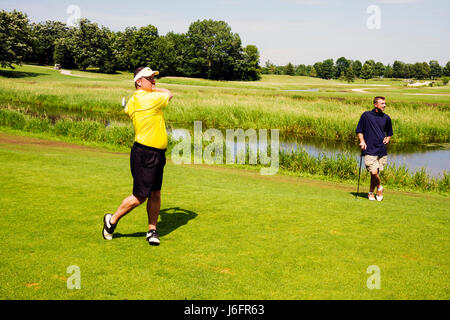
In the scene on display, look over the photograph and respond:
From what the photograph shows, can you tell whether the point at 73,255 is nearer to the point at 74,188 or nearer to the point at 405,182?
the point at 74,188

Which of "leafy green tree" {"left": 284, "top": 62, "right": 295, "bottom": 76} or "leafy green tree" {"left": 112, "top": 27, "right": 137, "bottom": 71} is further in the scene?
"leafy green tree" {"left": 284, "top": 62, "right": 295, "bottom": 76}

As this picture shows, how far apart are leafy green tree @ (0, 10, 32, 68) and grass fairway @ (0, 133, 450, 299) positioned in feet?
247

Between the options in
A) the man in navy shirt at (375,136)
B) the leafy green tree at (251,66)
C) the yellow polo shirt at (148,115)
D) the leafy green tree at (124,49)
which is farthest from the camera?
the leafy green tree at (251,66)

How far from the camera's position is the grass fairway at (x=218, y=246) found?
433 cm

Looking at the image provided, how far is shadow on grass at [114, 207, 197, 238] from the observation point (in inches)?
238

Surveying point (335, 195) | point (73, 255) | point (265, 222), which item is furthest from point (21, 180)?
point (335, 195)

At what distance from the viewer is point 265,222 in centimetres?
Answer: 677

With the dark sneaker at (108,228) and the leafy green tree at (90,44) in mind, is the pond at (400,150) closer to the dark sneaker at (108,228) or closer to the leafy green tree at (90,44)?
the dark sneaker at (108,228)

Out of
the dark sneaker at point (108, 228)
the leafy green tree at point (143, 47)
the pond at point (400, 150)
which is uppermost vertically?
the leafy green tree at point (143, 47)

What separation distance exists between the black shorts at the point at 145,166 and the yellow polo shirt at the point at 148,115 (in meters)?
0.09
